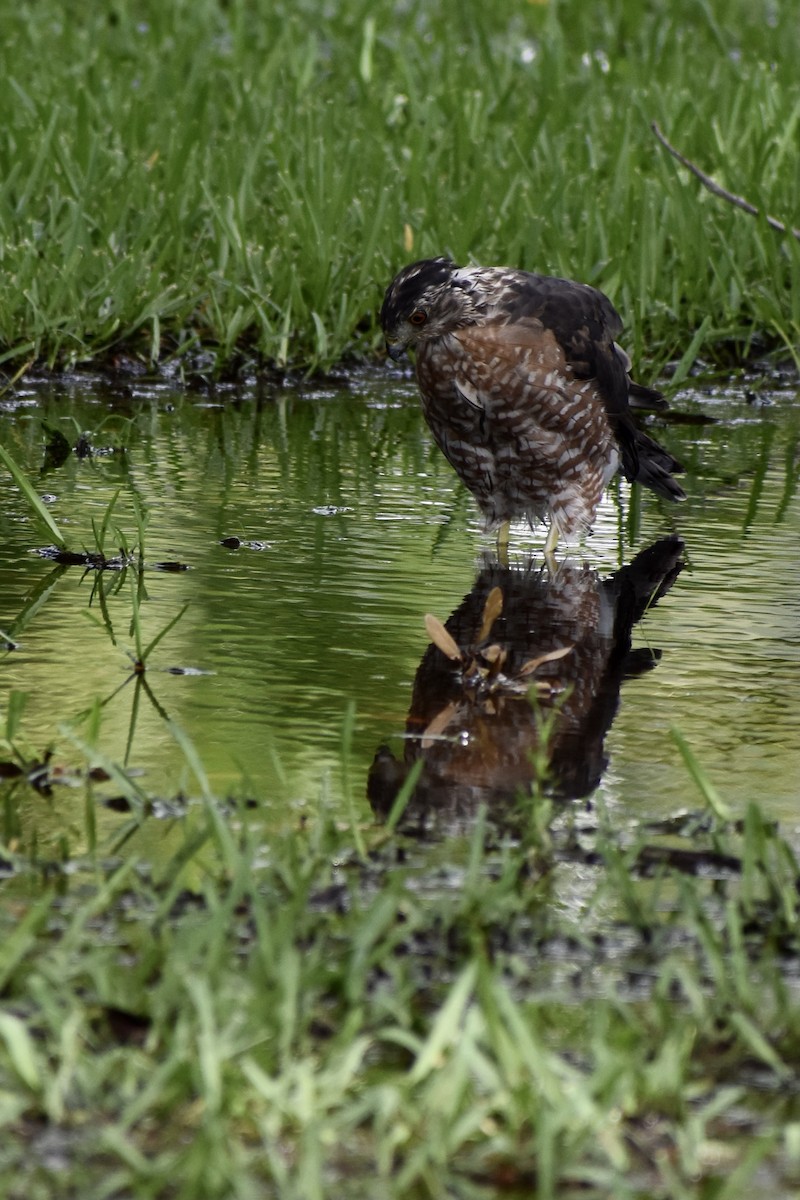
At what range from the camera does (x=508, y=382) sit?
18.1 feet

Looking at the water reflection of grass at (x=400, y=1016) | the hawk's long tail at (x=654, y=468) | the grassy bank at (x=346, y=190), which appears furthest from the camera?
the grassy bank at (x=346, y=190)

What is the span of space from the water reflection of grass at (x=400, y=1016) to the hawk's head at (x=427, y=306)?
8.43 feet

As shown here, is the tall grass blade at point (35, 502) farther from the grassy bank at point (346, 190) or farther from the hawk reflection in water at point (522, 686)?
the grassy bank at point (346, 190)

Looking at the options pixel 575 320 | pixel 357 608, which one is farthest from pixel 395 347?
pixel 357 608

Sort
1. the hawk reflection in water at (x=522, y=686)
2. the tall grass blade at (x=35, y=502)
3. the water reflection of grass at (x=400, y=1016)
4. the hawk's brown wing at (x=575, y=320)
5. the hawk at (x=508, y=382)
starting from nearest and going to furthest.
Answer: the water reflection of grass at (x=400, y=1016) < the hawk reflection in water at (x=522, y=686) < the tall grass blade at (x=35, y=502) < the hawk at (x=508, y=382) < the hawk's brown wing at (x=575, y=320)

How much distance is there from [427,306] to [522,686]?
1708 mm

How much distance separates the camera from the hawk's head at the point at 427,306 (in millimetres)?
5527

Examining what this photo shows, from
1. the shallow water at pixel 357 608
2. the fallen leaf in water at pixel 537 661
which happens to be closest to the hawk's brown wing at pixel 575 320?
the shallow water at pixel 357 608

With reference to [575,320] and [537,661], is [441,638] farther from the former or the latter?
[575,320]

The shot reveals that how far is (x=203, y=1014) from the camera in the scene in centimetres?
234

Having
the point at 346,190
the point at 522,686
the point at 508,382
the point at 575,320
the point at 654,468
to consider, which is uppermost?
the point at 346,190

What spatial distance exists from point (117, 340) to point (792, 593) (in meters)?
3.24

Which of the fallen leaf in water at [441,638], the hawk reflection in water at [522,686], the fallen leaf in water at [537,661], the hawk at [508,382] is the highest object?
the hawk at [508,382]

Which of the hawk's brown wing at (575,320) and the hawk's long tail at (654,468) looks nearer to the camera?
the hawk's brown wing at (575,320)
